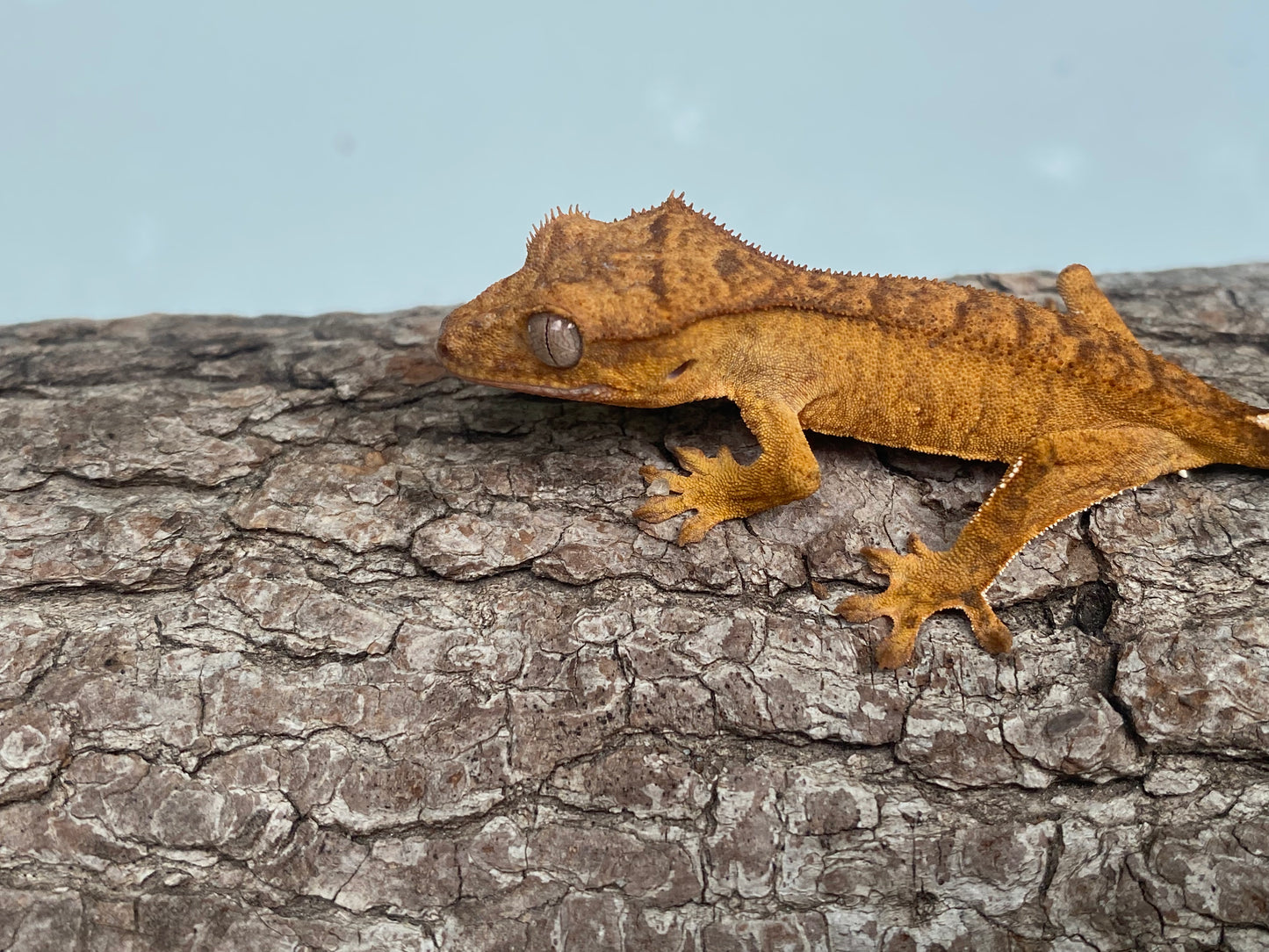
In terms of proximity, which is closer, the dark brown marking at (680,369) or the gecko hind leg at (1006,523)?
the gecko hind leg at (1006,523)

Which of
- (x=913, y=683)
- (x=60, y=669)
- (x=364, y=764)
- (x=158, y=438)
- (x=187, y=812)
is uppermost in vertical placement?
(x=158, y=438)

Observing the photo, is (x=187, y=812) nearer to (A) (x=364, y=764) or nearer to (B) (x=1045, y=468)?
(A) (x=364, y=764)

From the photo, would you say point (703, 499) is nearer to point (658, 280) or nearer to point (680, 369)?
point (680, 369)

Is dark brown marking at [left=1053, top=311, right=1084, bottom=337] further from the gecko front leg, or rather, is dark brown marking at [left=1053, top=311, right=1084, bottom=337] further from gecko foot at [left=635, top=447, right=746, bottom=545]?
gecko foot at [left=635, top=447, right=746, bottom=545]

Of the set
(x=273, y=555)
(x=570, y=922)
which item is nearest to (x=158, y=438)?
(x=273, y=555)

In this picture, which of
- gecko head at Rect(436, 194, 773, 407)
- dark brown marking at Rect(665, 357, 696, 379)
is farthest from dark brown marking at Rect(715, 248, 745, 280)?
dark brown marking at Rect(665, 357, 696, 379)

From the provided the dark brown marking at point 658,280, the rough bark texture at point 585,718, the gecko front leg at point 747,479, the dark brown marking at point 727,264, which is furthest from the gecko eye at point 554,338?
the dark brown marking at point 727,264

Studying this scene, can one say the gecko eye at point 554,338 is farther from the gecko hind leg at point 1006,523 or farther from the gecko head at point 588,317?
the gecko hind leg at point 1006,523
